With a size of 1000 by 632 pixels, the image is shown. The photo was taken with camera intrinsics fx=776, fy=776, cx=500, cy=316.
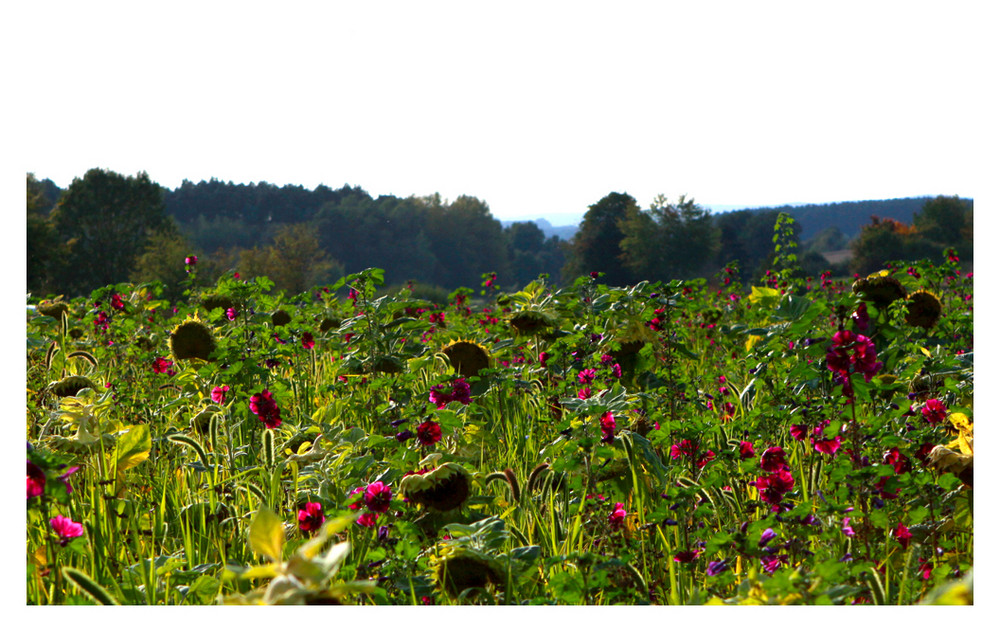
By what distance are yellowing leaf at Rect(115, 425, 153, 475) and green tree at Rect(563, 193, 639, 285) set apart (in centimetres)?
4786

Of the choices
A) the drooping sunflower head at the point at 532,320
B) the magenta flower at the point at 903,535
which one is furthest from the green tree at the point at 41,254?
the magenta flower at the point at 903,535

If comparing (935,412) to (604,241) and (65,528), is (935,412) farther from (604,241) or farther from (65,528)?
(604,241)

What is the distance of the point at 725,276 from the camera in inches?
320

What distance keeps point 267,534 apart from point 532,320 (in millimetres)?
2710

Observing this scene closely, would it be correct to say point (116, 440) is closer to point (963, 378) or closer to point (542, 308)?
point (542, 308)

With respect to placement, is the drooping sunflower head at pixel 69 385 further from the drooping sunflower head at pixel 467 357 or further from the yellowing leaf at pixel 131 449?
the drooping sunflower head at pixel 467 357

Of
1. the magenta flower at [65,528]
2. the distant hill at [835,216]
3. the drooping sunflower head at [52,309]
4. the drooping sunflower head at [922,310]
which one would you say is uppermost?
the distant hill at [835,216]

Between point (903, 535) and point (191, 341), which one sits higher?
point (191, 341)

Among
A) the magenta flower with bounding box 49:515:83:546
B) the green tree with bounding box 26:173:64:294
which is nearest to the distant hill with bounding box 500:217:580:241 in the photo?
the green tree with bounding box 26:173:64:294

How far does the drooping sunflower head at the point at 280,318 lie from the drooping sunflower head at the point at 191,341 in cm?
109

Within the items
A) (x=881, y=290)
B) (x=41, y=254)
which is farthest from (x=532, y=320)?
(x=41, y=254)

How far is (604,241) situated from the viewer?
5212 cm

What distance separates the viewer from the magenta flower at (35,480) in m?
1.61

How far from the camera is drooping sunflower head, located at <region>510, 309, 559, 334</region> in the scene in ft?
12.3
